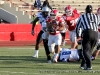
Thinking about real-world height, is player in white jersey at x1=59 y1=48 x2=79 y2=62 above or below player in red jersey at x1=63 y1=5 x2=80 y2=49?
below

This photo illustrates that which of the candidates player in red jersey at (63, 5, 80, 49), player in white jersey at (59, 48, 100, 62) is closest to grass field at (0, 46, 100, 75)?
player in white jersey at (59, 48, 100, 62)

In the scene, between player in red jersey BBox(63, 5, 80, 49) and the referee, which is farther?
player in red jersey BBox(63, 5, 80, 49)

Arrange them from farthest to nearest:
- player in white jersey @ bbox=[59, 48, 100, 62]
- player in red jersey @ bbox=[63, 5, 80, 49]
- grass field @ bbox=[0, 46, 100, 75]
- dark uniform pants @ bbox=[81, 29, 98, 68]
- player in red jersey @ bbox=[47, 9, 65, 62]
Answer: player in red jersey @ bbox=[63, 5, 80, 49] < player in white jersey @ bbox=[59, 48, 100, 62] < player in red jersey @ bbox=[47, 9, 65, 62] < dark uniform pants @ bbox=[81, 29, 98, 68] < grass field @ bbox=[0, 46, 100, 75]

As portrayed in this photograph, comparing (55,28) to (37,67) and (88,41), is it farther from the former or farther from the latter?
(88,41)

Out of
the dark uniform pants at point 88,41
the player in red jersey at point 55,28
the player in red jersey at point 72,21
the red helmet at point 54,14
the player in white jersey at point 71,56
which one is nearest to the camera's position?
the dark uniform pants at point 88,41

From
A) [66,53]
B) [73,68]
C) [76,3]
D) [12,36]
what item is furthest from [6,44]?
[76,3]

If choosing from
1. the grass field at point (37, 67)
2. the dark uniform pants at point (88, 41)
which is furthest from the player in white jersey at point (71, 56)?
the dark uniform pants at point (88, 41)

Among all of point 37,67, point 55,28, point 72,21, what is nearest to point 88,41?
point 37,67

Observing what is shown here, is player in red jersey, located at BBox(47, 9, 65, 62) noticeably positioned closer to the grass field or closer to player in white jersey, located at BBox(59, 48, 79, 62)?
player in white jersey, located at BBox(59, 48, 79, 62)

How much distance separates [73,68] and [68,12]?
3250 millimetres

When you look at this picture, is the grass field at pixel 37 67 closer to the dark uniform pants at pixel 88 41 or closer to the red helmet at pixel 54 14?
the dark uniform pants at pixel 88 41

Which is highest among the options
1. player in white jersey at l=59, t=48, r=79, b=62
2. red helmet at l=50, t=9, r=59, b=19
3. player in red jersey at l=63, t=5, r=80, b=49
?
red helmet at l=50, t=9, r=59, b=19

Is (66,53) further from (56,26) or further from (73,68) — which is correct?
(73,68)

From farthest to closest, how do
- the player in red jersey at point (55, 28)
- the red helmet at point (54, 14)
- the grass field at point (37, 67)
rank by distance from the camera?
the player in red jersey at point (55, 28) → the red helmet at point (54, 14) → the grass field at point (37, 67)
